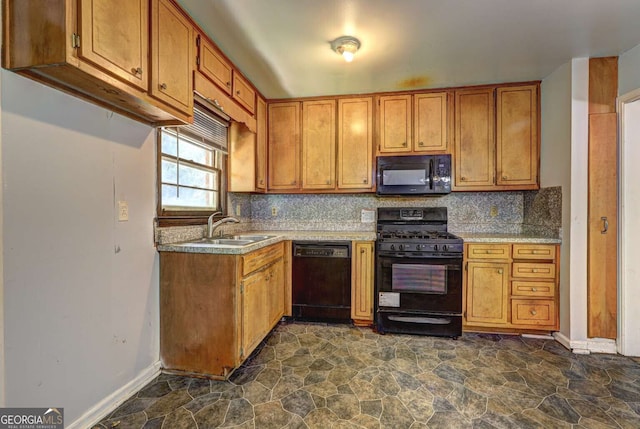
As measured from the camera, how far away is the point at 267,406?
1687mm

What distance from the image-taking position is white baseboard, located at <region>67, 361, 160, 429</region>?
4.88 ft

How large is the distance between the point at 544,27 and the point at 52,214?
10.5 ft

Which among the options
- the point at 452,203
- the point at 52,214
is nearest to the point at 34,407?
the point at 52,214

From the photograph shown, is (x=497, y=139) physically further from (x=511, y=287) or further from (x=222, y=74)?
(x=222, y=74)

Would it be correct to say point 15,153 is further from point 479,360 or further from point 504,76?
point 504,76

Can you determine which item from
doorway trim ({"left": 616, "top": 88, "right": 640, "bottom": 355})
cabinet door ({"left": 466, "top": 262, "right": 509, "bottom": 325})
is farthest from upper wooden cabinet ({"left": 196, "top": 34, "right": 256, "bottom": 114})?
doorway trim ({"left": 616, "top": 88, "right": 640, "bottom": 355})

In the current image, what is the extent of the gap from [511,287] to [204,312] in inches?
106

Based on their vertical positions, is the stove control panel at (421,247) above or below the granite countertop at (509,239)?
below

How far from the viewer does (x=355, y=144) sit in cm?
317

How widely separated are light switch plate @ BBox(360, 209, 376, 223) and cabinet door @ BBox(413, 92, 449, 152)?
867mm

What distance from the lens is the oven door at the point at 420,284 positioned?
263cm

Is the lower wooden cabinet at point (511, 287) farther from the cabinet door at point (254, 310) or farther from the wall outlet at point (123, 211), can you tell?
the wall outlet at point (123, 211)

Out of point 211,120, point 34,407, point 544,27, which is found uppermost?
point 544,27

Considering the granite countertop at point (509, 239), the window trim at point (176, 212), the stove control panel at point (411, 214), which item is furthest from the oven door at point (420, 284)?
the window trim at point (176, 212)
